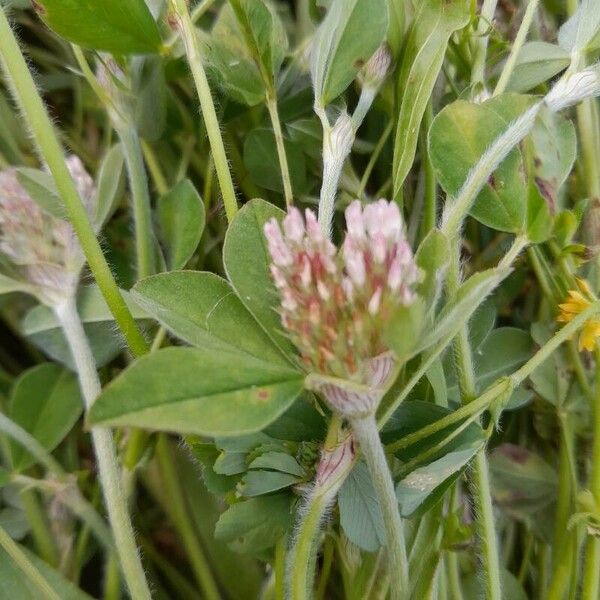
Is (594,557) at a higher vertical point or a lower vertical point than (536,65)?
lower

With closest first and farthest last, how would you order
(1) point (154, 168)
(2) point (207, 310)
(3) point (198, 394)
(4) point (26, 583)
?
(3) point (198, 394), (2) point (207, 310), (4) point (26, 583), (1) point (154, 168)

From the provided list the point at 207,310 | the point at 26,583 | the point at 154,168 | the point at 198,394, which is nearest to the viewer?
the point at 198,394

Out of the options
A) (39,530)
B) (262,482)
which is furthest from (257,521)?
(39,530)

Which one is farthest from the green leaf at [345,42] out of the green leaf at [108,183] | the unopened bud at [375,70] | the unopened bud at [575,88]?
the green leaf at [108,183]

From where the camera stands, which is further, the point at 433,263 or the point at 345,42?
the point at 345,42

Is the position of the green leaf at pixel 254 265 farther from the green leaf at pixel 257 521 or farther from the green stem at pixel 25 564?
the green stem at pixel 25 564

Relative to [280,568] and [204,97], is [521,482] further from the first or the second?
[204,97]
